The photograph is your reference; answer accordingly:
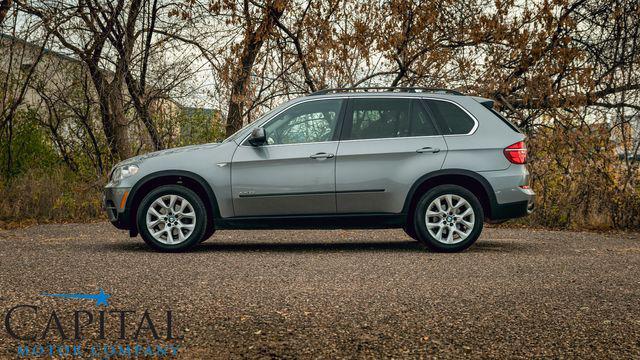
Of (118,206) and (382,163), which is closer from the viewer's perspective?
(382,163)

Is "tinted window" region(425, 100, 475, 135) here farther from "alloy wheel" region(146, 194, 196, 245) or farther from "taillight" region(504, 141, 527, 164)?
"alloy wheel" region(146, 194, 196, 245)

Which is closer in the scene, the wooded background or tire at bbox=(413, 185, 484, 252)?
tire at bbox=(413, 185, 484, 252)

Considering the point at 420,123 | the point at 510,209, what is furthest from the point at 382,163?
the point at 510,209

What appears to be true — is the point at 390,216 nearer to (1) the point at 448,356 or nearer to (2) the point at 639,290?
(2) the point at 639,290

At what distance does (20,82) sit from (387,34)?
23.0 ft

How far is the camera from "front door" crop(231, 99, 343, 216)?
28.2 ft

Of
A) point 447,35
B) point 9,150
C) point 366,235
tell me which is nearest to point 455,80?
point 447,35

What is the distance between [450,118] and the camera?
29.0 feet

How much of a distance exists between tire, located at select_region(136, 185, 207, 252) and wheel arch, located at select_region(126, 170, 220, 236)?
0.13 metres

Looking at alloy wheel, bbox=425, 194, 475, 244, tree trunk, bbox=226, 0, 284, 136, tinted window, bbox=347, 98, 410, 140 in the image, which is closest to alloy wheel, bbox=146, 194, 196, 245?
tinted window, bbox=347, 98, 410, 140

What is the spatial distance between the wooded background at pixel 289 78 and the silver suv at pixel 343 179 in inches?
171

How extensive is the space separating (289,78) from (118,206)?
6.79 meters

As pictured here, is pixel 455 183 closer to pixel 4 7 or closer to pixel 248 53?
pixel 248 53

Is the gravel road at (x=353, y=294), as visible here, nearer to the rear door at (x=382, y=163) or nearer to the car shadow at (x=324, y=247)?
the car shadow at (x=324, y=247)
